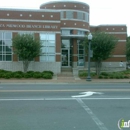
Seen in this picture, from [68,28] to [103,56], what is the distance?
9923 millimetres

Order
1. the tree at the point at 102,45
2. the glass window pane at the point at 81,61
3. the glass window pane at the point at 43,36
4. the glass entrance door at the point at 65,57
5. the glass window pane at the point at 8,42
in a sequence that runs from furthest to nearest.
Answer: the glass window pane at the point at 81,61, the glass entrance door at the point at 65,57, the glass window pane at the point at 43,36, the glass window pane at the point at 8,42, the tree at the point at 102,45

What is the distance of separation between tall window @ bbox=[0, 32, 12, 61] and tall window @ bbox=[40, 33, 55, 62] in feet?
12.9

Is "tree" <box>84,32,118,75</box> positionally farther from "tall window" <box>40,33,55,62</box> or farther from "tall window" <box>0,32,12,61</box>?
"tall window" <box>0,32,12,61</box>

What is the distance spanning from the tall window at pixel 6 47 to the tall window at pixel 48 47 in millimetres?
3934

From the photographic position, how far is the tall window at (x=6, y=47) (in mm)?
27844

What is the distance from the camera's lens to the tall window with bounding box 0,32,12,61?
91.4ft

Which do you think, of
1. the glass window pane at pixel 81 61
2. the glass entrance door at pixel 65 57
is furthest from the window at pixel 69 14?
the glass window pane at pixel 81 61

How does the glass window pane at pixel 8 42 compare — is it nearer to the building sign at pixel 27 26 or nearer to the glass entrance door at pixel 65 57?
the building sign at pixel 27 26

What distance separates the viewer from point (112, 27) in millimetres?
37531
